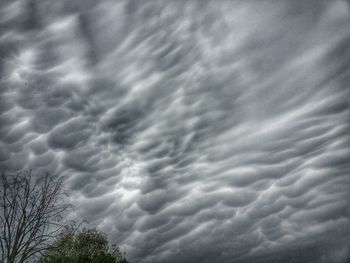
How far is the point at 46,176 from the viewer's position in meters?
14.3

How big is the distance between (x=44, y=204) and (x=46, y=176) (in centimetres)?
141

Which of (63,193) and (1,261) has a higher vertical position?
(63,193)

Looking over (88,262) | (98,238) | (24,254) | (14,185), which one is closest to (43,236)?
(24,254)

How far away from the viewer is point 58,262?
2267 centimetres

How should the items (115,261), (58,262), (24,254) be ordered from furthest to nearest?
(115,261), (58,262), (24,254)

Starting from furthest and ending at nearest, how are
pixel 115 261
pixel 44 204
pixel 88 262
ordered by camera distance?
pixel 115 261
pixel 88 262
pixel 44 204

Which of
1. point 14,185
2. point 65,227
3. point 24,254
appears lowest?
point 24,254

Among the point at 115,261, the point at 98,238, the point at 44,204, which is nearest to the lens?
the point at 44,204

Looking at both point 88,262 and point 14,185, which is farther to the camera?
point 88,262

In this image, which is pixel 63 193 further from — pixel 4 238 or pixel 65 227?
pixel 4 238

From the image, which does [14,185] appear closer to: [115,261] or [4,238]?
[4,238]

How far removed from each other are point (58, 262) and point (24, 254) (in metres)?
11.4

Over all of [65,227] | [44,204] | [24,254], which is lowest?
[24,254]

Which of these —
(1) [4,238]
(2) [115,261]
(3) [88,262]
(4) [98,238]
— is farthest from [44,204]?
(4) [98,238]
